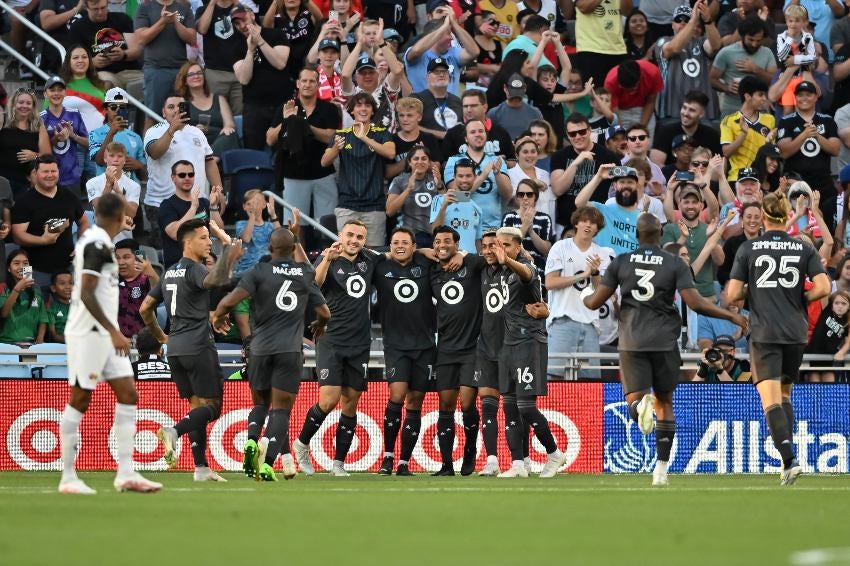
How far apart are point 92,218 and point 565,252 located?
6.48 metres

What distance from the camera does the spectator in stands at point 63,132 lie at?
70.0 ft

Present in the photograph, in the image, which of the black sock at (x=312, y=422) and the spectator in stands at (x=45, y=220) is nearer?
the black sock at (x=312, y=422)

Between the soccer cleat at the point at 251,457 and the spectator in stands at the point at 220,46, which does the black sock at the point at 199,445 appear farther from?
the spectator in stands at the point at 220,46

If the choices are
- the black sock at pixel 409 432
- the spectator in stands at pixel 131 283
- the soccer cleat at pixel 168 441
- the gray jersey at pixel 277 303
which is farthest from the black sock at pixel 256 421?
the spectator in stands at pixel 131 283

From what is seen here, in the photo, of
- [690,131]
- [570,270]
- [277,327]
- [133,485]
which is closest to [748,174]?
[690,131]

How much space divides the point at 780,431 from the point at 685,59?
11429mm

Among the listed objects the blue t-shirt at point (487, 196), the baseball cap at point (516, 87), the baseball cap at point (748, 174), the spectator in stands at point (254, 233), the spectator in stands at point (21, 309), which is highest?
the baseball cap at point (516, 87)

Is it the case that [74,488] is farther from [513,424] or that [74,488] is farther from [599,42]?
[599,42]

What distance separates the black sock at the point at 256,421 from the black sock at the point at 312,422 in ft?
5.61

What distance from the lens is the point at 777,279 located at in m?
14.8

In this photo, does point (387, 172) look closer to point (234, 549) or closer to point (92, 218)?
point (92, 218)

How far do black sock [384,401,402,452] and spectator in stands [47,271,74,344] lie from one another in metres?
4.86

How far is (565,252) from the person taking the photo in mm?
19516

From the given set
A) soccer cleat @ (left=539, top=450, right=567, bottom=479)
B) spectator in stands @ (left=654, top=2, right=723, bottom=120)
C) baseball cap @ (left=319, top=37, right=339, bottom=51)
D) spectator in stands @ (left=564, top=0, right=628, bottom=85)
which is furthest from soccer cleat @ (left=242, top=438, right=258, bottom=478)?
spectator in stands @ (left=654, top=2, right=723, bottom=120)
